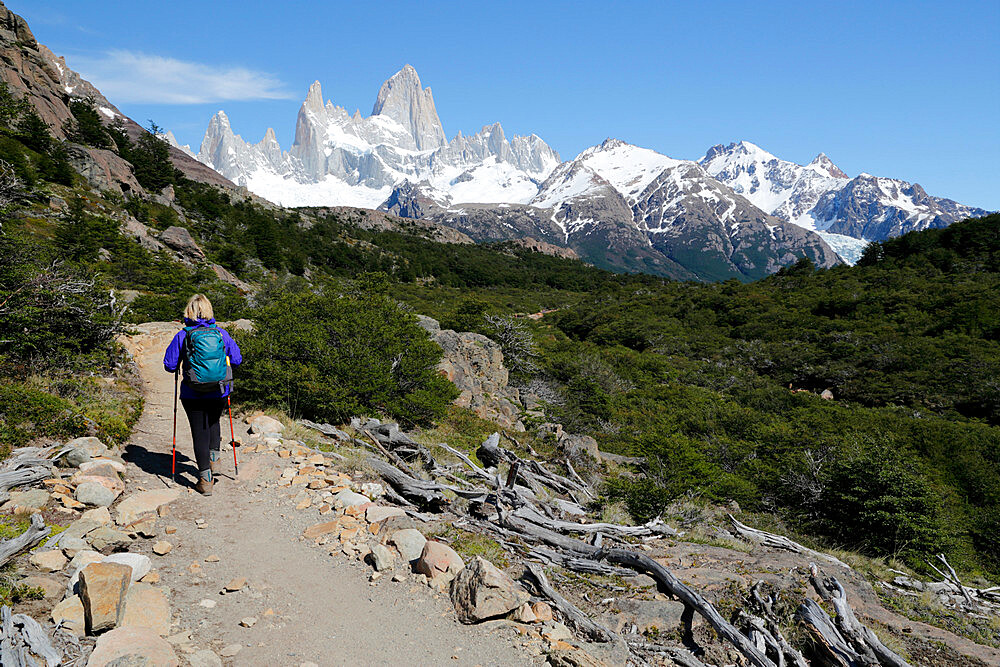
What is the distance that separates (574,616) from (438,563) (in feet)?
4.90

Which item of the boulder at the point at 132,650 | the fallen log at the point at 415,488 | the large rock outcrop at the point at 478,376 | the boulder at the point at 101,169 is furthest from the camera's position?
the boulder at the point at 101,169

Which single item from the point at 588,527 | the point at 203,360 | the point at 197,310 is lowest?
the point at 588,527

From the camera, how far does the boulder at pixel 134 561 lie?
409 cm

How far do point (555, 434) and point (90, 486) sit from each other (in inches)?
510

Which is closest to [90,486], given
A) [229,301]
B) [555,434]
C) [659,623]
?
[659,623]

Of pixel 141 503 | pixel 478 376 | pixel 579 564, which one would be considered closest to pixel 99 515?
pixel 141 503

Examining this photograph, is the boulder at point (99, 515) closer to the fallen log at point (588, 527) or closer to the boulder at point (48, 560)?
the boulder at point (48, 560)

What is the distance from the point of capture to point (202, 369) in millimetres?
5855

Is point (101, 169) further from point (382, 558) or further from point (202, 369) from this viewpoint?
point (382, 558)

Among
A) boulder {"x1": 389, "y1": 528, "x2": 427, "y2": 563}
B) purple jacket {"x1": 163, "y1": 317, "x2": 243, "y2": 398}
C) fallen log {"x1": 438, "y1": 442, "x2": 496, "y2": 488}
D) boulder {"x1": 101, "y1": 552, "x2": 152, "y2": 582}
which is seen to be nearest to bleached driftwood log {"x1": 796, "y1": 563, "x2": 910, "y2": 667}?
boulder {"x1": 389, "y1": 528, "x2": 427, "y2": 563}

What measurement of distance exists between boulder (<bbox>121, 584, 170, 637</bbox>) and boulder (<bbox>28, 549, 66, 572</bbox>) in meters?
0.61

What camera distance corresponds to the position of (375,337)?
1327 centimetres

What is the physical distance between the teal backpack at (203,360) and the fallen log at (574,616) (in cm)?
457

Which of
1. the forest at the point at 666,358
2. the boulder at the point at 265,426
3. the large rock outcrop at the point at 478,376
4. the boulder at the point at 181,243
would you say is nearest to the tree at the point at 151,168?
the forest at the point at 666,358
